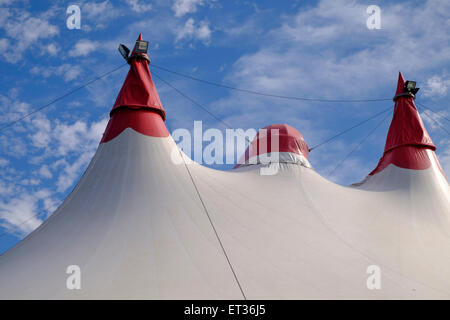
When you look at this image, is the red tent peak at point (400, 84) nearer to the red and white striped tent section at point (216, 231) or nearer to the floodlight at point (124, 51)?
the red and white striped tent section at point (216, 231)

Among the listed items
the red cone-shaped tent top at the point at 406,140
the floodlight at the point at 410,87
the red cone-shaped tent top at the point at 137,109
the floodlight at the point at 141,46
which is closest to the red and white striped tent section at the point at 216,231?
the red cone-shaped tent top at the point at 137,109

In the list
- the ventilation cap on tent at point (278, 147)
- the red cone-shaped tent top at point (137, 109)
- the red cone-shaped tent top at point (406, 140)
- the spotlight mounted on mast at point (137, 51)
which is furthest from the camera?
the red cone-shaped tent top at point (406, 140)

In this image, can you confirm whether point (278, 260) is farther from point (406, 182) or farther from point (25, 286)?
point (406, 182)

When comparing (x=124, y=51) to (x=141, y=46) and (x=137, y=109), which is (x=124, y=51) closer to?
(x=141, y=46)

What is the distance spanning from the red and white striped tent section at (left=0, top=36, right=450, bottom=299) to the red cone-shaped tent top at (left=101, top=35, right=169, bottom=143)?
0.06ft

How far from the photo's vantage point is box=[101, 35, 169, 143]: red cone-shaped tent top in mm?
6684

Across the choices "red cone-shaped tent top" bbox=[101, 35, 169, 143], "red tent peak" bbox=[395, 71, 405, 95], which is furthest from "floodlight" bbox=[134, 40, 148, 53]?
"red tent peak" bbox=[395, 71, 405, 95]

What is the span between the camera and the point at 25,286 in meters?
4.55

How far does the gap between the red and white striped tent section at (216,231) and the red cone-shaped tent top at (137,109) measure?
19mm

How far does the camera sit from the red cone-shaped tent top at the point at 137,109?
668cm

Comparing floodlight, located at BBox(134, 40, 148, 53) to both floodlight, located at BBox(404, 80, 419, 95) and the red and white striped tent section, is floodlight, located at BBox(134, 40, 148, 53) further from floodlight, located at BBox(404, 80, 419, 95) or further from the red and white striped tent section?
floodlight, located at BBox(404, 80, 419, 95)

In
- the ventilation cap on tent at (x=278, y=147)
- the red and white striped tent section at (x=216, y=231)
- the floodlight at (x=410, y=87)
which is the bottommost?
the red and white striped tent section at (x=216, y=231)
